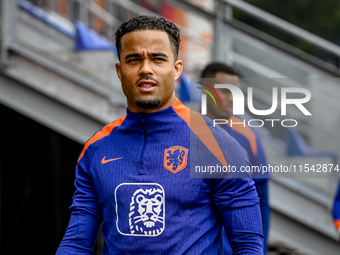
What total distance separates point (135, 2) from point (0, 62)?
1688mm

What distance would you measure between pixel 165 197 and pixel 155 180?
7 centimetres

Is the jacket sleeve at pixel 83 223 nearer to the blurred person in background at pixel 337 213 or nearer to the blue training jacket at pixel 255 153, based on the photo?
the blue training jacket at pixel 255 153

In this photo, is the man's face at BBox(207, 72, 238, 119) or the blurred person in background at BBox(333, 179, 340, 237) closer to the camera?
the man's face at BBox(207, 72, 238, 119)

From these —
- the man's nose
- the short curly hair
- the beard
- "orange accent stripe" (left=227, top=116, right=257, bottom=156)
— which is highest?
"orange accent stripe" (left=227, top=116, right=257, bottom=156)

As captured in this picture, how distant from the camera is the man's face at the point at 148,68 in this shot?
5.67 feet

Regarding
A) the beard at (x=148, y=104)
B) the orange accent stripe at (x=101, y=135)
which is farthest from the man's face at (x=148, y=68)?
the orange accent stripe at (x=101, y=135)

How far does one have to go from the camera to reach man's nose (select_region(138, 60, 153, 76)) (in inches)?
67.4

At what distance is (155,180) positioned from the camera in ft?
5.34

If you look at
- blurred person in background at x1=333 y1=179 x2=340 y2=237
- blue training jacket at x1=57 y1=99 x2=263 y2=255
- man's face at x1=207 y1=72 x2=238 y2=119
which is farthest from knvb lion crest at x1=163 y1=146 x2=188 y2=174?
blurred person in background at x1=333 y1=179 x2=340 y2=237

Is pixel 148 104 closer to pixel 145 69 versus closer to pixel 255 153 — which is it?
pixel 145 69

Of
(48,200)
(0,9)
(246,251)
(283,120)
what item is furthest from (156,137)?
(48,200)

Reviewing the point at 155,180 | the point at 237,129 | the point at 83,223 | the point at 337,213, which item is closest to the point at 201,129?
the point at 155,180

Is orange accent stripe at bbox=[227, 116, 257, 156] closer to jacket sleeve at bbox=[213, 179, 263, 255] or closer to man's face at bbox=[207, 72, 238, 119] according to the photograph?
man's face at bbox=[207, 72, 238, 119]

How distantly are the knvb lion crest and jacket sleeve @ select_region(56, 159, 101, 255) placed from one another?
32 cm
